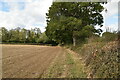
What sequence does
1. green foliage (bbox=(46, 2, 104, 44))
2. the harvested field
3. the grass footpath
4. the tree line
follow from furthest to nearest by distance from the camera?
1. the tree line
2. green foliage (bbox=(46, 2, 104, 44))
3. the harvested field
4. the grass footpath

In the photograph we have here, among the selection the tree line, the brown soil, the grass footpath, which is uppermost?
the tree line

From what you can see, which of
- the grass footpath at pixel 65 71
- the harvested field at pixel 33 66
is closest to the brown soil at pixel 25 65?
the harvested field at pixel 33 66

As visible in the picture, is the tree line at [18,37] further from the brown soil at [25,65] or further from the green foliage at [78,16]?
the brown soil at [25,65]

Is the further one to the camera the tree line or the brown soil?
the tree line

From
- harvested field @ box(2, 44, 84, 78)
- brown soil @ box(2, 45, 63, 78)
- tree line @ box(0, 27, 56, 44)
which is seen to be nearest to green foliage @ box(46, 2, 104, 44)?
brown soil @ box(2, 45, 63, 78)

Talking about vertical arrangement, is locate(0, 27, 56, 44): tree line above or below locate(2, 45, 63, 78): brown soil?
above

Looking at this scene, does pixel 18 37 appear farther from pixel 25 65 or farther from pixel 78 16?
pixel 25 65

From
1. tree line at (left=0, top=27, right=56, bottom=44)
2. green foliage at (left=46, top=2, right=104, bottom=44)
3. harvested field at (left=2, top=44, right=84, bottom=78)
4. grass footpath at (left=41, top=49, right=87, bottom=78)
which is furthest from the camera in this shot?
tree line at (left=0, top=27, right=56, bottom=44)

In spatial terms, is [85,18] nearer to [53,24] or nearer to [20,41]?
[53,24]

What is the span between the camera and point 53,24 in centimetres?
2550

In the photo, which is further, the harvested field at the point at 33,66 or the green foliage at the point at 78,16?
the green foliage at the point at 78,16

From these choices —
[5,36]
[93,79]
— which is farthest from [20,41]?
[93,79]

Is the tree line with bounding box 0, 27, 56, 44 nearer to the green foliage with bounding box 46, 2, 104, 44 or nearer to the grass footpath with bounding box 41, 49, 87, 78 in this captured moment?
the green foliage with bounding box 46, 2, 104, 44

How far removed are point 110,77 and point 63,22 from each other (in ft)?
63.6
